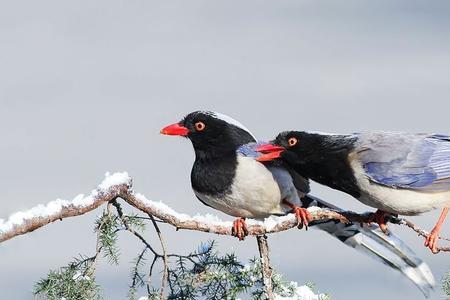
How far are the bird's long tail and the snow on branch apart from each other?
1.09 ft

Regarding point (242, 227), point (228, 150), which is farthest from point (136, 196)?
point (228, 150)

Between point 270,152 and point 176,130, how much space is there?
87 centimetres

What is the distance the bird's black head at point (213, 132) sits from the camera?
6.81 meters

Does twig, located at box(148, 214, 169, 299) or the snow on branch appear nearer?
the snow on branch

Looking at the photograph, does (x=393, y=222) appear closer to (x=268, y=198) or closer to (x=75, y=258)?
(x=268, y=198)

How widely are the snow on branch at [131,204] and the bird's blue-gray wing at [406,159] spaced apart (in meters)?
0.39

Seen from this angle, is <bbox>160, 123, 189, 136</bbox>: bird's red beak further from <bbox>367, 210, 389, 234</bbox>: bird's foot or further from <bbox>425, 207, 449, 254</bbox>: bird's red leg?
<bbox>425, 207, 449, 254</bbox>: bird's red leg

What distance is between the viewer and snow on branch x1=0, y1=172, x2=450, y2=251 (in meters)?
4.71

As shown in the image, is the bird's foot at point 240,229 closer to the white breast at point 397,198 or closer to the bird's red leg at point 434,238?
the white breast at point 397,198

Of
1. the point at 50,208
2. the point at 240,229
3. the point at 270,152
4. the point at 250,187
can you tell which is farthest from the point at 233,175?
the point at 50,208

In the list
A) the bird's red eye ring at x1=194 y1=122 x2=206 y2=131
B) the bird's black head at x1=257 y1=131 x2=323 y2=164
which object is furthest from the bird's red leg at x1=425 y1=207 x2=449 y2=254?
the bird's red eye ring at x1=194 y1=122 x2=206 y2=131

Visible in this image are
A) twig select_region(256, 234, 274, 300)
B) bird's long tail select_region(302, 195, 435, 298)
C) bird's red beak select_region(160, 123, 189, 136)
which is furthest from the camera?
bird's red beak select_region(160, 123, 189, 136)

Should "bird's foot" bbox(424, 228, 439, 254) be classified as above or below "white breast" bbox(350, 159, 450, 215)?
below

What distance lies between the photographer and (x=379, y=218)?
252 inches
